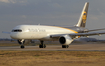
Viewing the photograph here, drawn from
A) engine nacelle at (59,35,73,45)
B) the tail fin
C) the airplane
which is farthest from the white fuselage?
the tail fin

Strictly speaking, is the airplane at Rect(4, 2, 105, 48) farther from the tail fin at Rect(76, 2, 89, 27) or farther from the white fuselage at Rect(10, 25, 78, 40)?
the tail fin at Rect(76, 2, 89, 27)

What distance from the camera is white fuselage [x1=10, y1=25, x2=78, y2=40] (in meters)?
35.2

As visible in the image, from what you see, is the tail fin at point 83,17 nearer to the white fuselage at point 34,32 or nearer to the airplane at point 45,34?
the airplane at point 45,34

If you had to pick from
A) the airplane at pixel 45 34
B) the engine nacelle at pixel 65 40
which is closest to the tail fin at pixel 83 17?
the airplane at pixel 45 34

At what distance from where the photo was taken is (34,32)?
122 ft

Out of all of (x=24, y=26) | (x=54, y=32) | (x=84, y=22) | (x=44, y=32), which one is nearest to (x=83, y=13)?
(x=84, y=22)

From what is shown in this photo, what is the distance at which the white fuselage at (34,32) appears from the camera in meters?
35.2

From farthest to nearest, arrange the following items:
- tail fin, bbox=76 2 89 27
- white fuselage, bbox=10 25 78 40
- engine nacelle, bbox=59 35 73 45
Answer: tail fin, bbox=76 2 89 27, engine nacelle, bbox=59 35 73 45, white fuselage, bbox=10 25 78 40

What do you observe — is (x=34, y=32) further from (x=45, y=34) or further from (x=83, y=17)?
(x=83, y=17)

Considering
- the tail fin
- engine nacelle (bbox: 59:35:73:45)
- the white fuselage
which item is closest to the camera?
the white fuselage

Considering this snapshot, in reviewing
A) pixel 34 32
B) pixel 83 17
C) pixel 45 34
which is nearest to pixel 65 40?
pixel 45 34

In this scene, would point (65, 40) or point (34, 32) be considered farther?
point (65, 40)

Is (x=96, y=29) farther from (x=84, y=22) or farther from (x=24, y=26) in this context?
(x=24, y=26)

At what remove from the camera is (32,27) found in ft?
123
